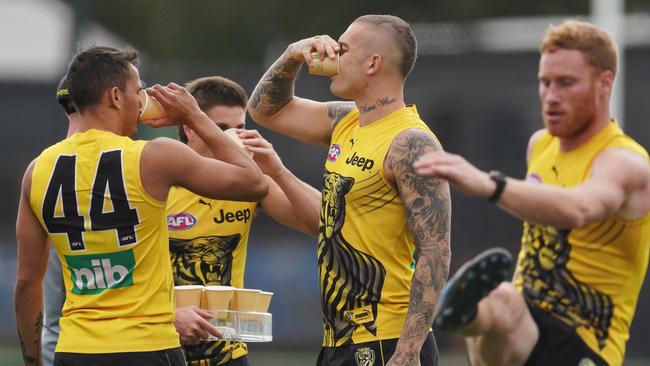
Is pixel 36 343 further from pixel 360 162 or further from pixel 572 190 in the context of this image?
pixel 572 190

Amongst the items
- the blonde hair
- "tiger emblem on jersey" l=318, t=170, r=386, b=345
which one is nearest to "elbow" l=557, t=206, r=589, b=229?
the blonde hair

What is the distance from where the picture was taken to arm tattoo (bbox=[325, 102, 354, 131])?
727 centimetres

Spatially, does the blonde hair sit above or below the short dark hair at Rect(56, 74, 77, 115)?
above

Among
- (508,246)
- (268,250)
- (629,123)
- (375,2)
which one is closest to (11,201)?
(268,250)

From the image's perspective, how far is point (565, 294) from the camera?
245 inches

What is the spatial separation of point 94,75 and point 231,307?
1.39m

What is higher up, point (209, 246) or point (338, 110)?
point (338, 110)

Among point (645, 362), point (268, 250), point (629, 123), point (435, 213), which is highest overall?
point (435, 213)

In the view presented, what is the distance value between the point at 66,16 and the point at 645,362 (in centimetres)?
2376

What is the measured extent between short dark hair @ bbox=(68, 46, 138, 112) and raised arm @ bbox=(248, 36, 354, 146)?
1.11 m

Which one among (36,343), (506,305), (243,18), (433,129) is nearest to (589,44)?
(506,305)

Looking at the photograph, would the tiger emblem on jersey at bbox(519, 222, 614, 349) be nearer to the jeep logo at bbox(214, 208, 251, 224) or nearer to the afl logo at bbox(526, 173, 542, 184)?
the afl logo at bbox(526, 173, 542, 184)

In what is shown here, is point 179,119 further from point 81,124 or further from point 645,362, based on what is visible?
point 645,362

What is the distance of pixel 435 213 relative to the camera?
6.39 metres
